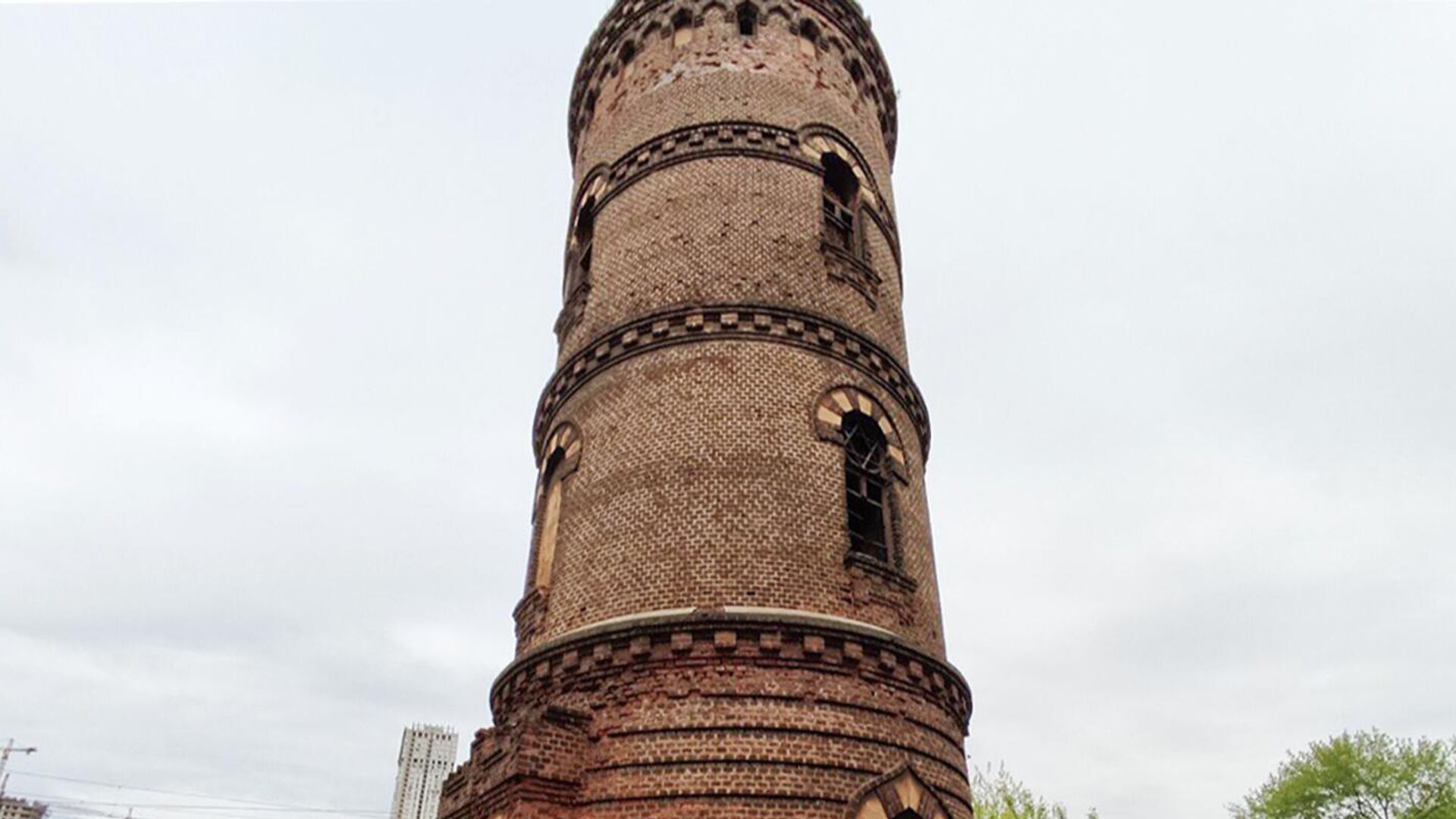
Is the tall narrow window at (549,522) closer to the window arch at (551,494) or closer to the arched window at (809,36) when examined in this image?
the window arch at (551,494)

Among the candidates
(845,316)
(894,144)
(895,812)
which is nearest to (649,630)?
(895,812)

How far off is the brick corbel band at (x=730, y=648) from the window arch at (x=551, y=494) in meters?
1.74

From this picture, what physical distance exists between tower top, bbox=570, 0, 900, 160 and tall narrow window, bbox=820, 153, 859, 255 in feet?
8.59

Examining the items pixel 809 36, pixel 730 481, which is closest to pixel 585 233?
pixel 809 36

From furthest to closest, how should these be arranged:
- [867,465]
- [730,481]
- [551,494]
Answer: [551,494] < [867,465] < [730,481]

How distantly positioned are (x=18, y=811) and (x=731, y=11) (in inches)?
4846

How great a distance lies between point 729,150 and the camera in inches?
548

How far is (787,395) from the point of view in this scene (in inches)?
464

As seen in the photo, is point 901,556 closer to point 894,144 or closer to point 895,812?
point 895,812

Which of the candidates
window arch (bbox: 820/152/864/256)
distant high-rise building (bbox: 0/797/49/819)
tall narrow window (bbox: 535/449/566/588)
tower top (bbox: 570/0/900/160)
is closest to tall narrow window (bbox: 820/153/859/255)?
window arch (bbox: 820/152/864/256)

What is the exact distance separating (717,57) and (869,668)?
9.61 meters

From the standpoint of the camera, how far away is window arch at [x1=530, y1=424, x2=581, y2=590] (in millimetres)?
12398

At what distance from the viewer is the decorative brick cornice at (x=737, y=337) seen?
12164mm

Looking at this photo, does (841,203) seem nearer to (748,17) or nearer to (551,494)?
(748,17)
